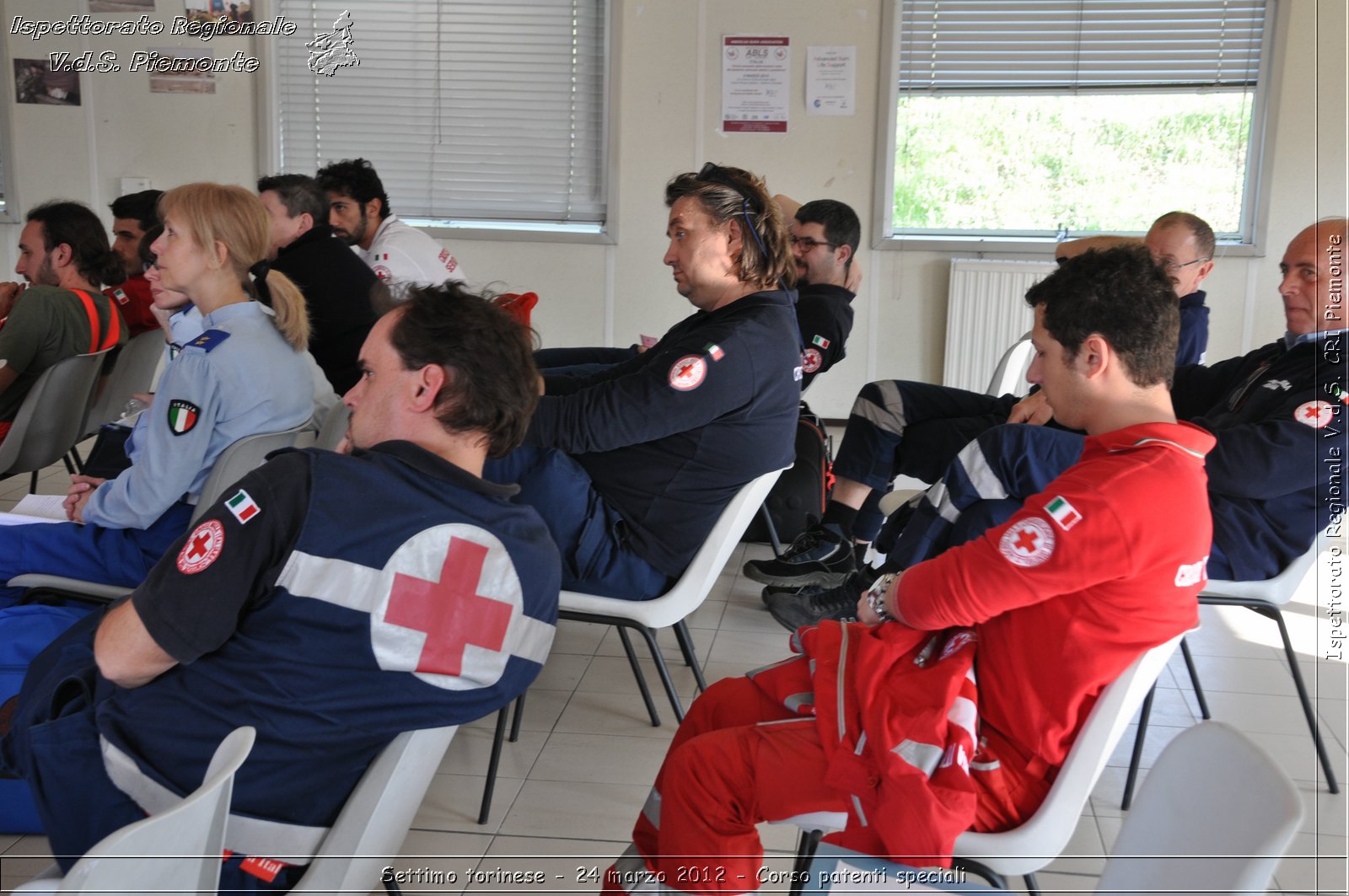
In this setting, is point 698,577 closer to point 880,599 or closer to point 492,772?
point 492,772

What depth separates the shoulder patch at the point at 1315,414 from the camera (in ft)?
7.48

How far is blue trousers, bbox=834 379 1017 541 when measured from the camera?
3.36 meters

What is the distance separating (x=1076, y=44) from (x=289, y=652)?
5273 mm

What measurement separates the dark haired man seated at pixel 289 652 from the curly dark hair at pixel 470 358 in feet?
0.29

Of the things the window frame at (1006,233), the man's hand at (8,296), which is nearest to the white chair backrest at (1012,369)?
the window frame at (1006,233)

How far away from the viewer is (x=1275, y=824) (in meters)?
0.92

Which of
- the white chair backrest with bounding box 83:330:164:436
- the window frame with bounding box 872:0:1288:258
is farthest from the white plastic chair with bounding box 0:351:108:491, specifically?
the window frame with bounding box 872:0:1288:258

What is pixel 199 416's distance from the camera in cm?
207

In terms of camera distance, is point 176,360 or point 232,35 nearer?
point 176,360

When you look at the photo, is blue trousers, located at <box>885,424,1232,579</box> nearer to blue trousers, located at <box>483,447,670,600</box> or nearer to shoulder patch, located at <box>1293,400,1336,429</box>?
shoulder patch, located at <box>1293,400,1336,429</box>

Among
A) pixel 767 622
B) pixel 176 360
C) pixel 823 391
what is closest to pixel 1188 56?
pixel 823 391

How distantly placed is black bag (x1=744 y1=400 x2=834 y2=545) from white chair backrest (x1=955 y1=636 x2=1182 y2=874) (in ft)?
7.17

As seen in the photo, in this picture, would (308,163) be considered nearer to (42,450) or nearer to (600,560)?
(42,450)

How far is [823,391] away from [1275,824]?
4.91 m
